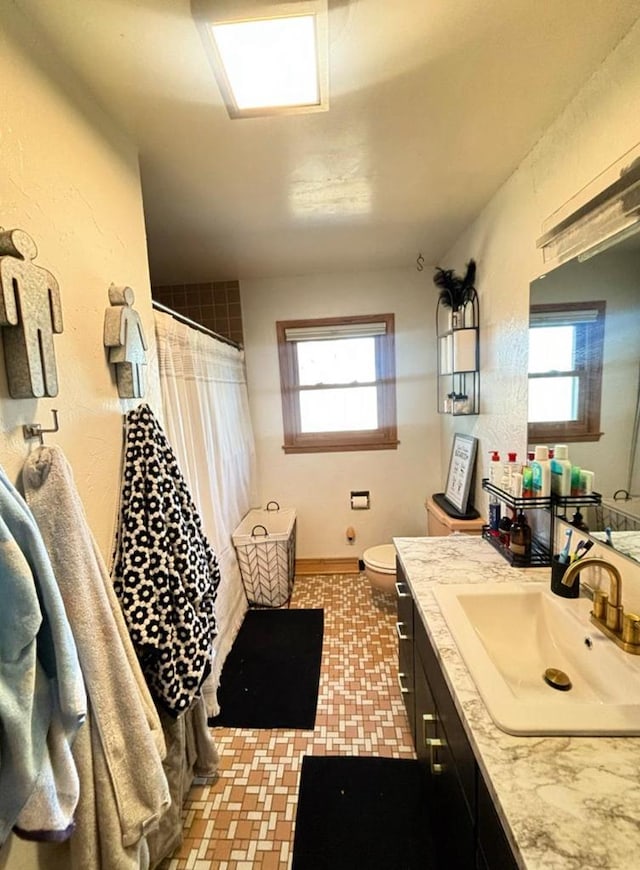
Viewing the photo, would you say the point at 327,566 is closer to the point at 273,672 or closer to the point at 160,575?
the point at 273,672

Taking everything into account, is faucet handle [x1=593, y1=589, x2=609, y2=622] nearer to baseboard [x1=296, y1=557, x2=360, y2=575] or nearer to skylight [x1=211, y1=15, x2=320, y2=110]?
skylight [x1=211, y1=15, x2=320, y2=110]

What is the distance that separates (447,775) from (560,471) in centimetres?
100

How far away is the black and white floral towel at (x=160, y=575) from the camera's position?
41.1 inches

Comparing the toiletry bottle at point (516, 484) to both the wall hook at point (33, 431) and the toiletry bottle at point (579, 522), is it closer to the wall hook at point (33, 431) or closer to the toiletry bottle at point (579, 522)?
the toiletry bottle at point (579, 522)

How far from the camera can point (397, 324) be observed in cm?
290

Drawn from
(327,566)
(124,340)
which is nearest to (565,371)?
(124,340)

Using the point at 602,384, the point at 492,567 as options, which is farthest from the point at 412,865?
the point at 602,384

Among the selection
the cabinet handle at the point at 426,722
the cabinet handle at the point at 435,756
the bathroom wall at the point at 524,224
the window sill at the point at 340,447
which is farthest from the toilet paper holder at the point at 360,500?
the cabinet handle at the point at 435,756

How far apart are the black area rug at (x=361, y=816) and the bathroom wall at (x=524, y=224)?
107 cm

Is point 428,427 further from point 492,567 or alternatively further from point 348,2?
point 348,2

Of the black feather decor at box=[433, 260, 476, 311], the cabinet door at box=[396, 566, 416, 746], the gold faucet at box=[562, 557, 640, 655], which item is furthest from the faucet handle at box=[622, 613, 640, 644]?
the black feather decor at box=[433, 260, 476, 311]

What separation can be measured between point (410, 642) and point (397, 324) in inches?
88.0

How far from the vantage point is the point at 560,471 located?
4.42 ft

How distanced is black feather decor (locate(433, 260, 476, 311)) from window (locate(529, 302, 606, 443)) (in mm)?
724
